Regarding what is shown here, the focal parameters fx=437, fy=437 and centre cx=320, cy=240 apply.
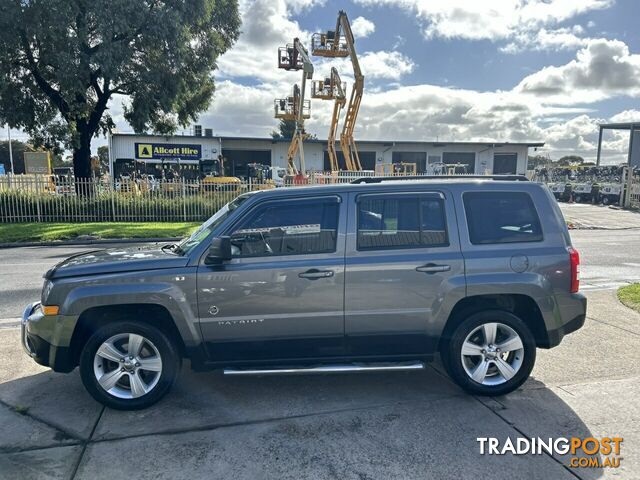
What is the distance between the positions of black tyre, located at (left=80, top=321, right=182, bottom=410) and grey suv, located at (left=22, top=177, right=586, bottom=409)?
0.01 m

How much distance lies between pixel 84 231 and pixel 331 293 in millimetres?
13655

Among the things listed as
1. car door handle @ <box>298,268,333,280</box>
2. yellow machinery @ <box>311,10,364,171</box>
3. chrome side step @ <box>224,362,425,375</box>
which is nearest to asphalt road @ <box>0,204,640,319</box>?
chrome side step @ <box>224,362,425,375</box>

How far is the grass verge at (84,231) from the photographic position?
44.8 ft

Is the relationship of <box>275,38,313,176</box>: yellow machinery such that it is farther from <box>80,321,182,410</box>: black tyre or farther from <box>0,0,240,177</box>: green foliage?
<box>80,321,182,410</box>: black tyre

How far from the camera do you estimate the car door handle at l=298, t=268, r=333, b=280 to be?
346cm

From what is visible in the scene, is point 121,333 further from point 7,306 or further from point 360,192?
point 7,306

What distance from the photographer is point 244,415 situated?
3434 mm

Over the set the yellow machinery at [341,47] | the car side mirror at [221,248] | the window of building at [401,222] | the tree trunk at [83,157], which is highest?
the yellow machinery at [341,47]

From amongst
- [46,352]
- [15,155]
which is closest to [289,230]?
[46,352]

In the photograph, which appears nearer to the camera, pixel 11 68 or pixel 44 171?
pixel 11 68

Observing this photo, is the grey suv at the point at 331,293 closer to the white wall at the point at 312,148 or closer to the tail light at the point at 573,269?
the tail light at the point at 573,269

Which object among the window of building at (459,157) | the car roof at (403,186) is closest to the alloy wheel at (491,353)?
the car roof at (403,186)

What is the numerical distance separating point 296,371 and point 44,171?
22.1 m

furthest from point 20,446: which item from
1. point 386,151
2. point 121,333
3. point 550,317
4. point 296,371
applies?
point 386,151
